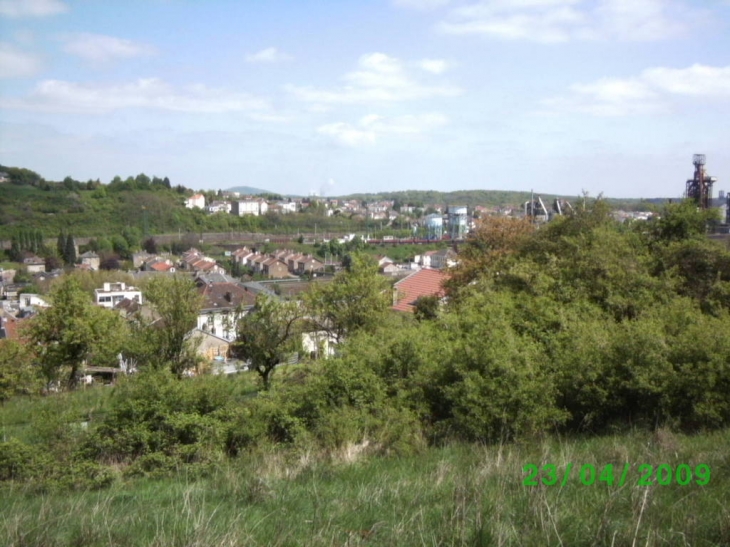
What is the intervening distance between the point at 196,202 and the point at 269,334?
104 metres

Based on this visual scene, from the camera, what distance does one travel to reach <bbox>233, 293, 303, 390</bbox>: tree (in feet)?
47.8

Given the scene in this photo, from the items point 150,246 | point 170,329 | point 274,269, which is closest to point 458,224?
point 274,269

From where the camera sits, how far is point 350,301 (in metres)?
15.4

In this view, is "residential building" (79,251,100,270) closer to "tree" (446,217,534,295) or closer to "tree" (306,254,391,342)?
"tree" (306,254,391,342)

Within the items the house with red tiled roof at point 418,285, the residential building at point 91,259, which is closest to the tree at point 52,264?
the residential building at point 91,259

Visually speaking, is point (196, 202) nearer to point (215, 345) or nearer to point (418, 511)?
point (215, 345)

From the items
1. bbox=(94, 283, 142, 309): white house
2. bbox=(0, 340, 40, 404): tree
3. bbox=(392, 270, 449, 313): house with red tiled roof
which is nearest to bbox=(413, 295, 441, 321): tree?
bbox=(392, 270, 449, 313): house with red tiled roof

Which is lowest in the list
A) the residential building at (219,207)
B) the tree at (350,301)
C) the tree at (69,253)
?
the tree at (69,253)

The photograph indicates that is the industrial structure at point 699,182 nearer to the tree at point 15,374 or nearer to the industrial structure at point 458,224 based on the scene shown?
the tree at point 15,374

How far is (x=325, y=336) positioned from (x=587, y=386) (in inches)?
391

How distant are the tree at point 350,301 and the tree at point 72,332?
18.0 feet

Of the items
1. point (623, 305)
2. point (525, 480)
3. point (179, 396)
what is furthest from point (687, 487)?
point (623, 305)

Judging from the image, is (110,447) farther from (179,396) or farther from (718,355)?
(718,355)

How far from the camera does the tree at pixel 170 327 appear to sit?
14594 millimetres
